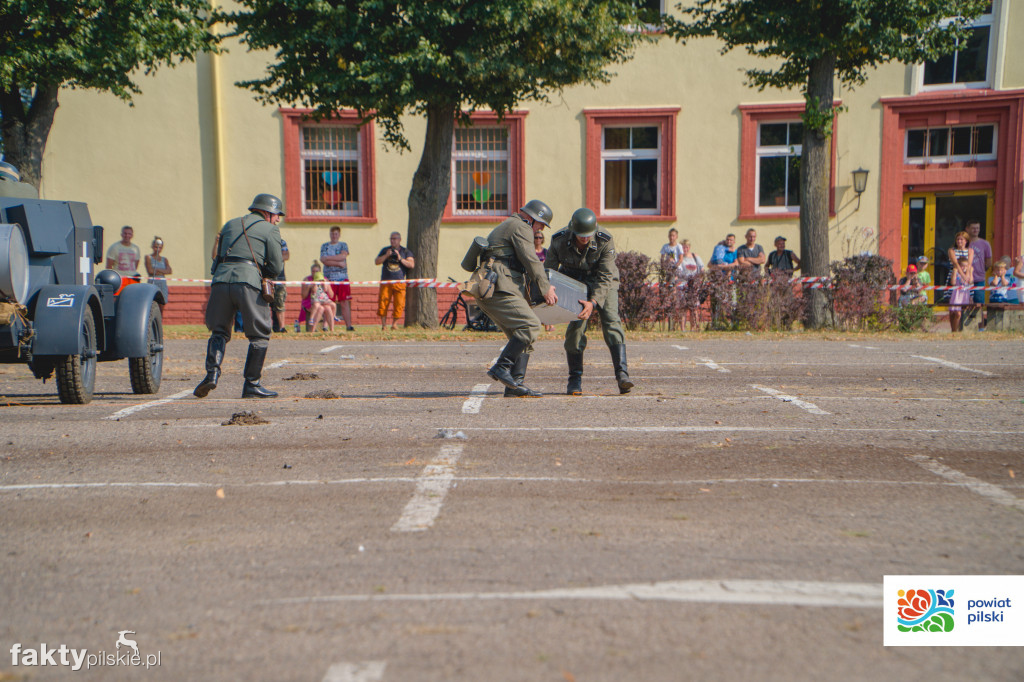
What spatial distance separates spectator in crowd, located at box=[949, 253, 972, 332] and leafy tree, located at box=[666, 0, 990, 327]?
258 centimetres

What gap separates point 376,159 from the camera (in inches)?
892

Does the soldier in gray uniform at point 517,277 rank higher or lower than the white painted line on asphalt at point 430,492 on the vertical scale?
higher

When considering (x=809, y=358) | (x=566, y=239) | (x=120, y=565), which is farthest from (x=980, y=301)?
(x=120, y=565)

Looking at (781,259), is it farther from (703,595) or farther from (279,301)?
(703,595)

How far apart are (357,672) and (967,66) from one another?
2296cm

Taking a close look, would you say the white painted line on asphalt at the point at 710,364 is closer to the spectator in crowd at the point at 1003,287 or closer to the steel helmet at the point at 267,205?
the steel helmet at the point at 267,205

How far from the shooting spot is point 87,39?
51.5 ft

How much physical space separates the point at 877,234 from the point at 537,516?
64.4 feet

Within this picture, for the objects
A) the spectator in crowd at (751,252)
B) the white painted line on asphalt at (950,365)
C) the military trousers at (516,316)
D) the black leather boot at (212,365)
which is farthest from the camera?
the spectator in crowd at (751,252)

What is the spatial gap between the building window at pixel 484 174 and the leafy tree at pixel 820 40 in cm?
625

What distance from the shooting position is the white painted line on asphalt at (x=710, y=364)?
11.7m

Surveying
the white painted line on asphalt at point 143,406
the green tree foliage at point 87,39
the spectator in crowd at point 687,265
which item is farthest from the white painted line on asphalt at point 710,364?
the green tree foliage at point 87,39

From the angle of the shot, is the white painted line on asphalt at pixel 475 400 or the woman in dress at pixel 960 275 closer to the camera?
the white painted line on asphalt at pixel 475 400

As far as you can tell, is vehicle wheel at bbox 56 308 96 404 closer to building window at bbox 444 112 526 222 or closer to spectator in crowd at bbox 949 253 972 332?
building window at bbox 444 112 526 222
